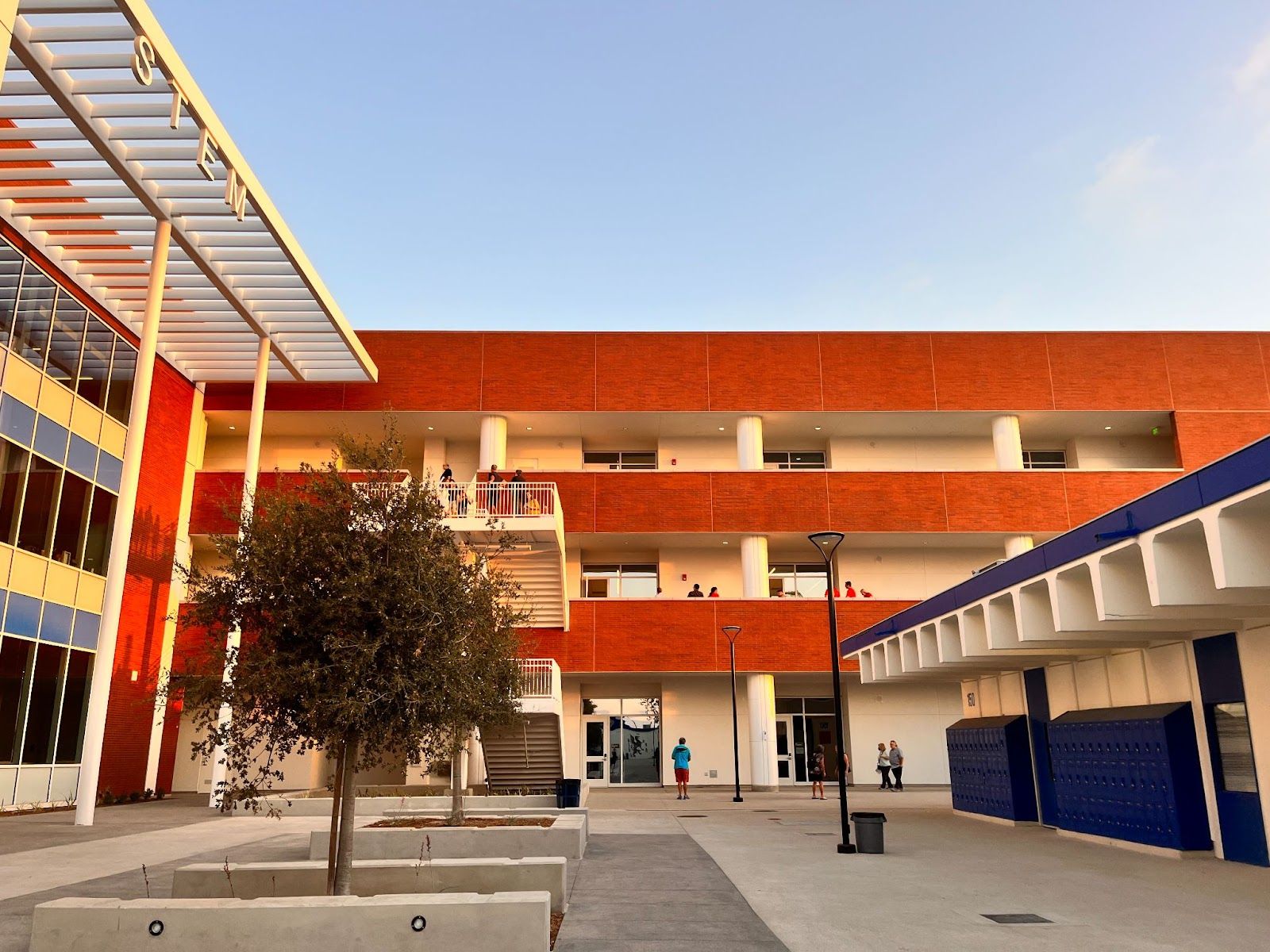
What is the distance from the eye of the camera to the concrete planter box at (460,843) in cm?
1312

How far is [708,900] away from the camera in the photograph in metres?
10.7

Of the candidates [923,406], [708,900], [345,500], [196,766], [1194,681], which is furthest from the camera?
[923,406]

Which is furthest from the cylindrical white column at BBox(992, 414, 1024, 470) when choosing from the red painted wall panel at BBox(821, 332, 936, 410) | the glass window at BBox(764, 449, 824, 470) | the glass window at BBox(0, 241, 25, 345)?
the glass window at BBox(0, 241, 25, 345)

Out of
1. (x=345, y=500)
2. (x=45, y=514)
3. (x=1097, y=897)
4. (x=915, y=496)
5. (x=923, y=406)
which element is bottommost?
(x=1097, y=897)

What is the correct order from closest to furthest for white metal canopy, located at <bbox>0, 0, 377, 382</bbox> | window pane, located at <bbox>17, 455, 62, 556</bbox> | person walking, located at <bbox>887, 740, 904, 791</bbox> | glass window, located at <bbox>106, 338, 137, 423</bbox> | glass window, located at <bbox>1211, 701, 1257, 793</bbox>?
glass window, located at <bbox>1211, 701, 1257, 793</bbox> → white metal canopy, located at <bbox>0, 0, 377, 382</bbox> → window pane, located at <bbox>17, 455, 62, 556</bbox> → glass window, located at <bbox>106, 338, 137, 423</bbox> → person walking, located at <bbox>887, 740, 904, 791</bbox>

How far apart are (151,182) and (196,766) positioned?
20.3 meters

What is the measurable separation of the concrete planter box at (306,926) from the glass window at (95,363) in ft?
68.5

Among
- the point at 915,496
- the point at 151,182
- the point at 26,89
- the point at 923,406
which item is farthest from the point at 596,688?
the point at 26,89

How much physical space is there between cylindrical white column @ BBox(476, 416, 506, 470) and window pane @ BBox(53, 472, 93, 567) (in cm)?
1307

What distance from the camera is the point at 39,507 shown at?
23203 millimetres

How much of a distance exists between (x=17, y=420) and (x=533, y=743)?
15.1 meters

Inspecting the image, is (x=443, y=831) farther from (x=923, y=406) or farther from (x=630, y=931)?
(x=923, y=406)

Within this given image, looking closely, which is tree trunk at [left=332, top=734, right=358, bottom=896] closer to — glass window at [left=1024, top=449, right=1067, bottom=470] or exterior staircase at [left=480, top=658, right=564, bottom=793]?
exterior staircase at [left=480, top=658, right=564, bottom=793]

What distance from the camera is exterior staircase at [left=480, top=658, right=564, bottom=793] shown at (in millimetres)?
26328
